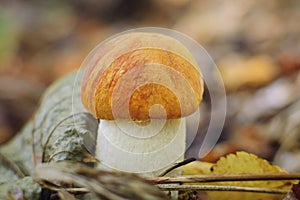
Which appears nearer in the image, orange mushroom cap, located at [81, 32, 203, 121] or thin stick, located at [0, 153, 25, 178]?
orange mushroom cap, located at [81, 32, 203, 121]

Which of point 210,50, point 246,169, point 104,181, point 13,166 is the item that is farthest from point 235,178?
point 210,50

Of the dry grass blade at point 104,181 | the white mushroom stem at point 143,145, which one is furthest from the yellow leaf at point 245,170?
the dry grass blade at point 104,181

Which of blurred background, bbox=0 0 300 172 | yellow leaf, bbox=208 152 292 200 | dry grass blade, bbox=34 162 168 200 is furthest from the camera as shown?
blurred background, bbox=0 0 300 172

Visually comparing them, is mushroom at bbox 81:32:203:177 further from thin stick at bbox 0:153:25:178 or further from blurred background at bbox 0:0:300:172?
blurred background at bbox 0:0:300:172

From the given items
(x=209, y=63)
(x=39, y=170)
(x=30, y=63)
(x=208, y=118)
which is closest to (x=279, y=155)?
(x=208, y=118)

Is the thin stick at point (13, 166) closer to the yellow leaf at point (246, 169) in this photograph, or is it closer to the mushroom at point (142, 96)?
the mushroom at point (142, 96)

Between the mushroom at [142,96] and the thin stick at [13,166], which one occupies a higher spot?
the mushroom at [142,96]

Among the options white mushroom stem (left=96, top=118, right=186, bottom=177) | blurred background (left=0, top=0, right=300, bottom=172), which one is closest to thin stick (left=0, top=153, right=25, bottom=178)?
white mushroom stem (left=96, top=118, right=186, bottom=177)
